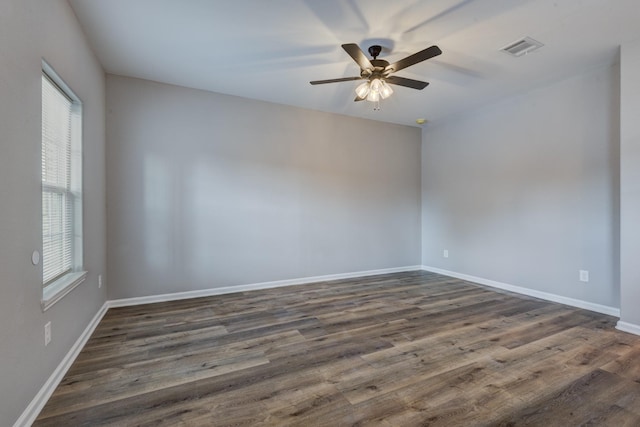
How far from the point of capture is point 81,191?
256cm

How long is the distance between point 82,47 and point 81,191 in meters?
1.24

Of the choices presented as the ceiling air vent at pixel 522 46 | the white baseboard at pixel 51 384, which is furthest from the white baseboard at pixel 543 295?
the white baseboard at pixel 51 384

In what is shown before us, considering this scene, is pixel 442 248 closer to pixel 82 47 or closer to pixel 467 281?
pixel 467 281

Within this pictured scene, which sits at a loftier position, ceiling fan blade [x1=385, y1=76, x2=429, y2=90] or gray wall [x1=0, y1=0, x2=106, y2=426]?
ceiling fan blade [x1=385, y1=76, x2=429, y2=90]

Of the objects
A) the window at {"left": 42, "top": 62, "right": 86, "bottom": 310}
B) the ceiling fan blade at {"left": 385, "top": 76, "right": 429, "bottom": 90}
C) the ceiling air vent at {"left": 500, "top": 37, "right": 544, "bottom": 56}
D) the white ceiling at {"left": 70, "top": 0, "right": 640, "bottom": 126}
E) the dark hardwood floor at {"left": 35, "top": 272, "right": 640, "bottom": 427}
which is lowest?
the dark hardwood floor at {"left": 35, "top": 272, "right": 640, "bottom": 427}

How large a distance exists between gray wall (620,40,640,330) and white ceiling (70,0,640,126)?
277 millimetres

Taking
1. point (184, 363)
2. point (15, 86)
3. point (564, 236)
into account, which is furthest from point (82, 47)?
point (564, 236)

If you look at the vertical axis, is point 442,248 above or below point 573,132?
below

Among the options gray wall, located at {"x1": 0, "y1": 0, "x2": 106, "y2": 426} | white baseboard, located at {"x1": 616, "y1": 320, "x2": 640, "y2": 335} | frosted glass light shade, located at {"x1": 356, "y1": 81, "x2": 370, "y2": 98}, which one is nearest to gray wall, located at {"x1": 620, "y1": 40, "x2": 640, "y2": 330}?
white baseboard, located at {"x1": 616, "y1": 320, "x2": 640, "y2": 335}

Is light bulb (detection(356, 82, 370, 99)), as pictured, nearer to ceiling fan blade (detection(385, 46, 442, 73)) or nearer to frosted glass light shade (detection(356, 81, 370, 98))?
frosted glass light shade (detection(356, 81, 370, 98))

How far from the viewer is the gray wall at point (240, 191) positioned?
354cm

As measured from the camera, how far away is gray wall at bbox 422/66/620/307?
10.8 ft

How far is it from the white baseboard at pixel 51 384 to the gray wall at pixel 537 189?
4.88 meters

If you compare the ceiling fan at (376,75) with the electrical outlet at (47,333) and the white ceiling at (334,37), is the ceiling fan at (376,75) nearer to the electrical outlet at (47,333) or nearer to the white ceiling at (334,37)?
the white ceiling at (334,37)
